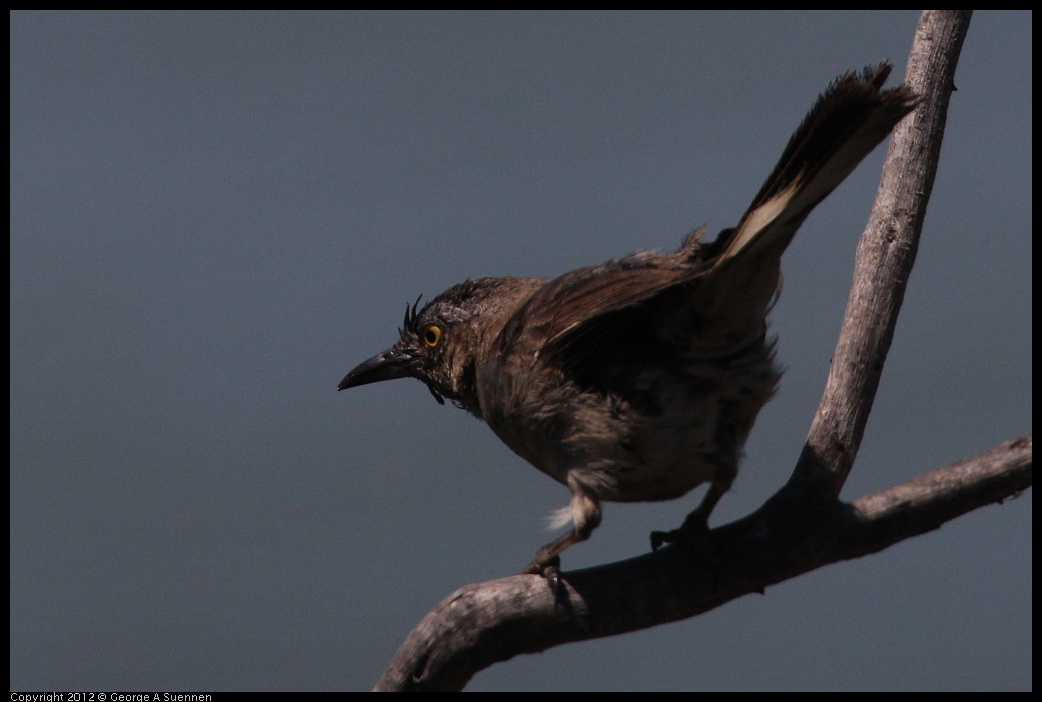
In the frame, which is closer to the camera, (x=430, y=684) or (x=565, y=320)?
(x=430, y=684)

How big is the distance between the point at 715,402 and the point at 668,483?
0.40 m

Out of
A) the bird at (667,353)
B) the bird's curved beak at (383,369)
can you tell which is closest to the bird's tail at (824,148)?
the bird at (667,353)

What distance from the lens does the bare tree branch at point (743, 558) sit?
3787mm

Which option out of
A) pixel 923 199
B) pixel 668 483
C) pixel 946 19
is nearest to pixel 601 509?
pixel 668 483

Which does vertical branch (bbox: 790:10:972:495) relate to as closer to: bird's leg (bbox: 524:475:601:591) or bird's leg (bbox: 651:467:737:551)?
bird's leg (bbox: 651:467:737:551)

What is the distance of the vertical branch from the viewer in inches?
175

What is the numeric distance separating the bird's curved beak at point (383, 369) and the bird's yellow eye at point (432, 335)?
0.17 metres

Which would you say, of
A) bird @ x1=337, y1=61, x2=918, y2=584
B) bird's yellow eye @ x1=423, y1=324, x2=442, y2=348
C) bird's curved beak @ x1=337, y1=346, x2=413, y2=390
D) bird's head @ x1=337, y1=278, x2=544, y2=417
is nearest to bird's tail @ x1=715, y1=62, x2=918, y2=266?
bird @ x1=337, y1=61, x2=918, y2=584

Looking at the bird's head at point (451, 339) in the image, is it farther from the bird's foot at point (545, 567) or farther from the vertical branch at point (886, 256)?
the vertical branch at point (886, 256)

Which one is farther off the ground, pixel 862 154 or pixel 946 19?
pixel 946 19

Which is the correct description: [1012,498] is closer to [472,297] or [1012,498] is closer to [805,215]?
[805,215]

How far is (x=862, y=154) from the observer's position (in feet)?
11.9

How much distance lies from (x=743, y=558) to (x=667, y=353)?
837mm

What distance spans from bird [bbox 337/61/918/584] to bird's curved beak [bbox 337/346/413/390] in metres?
0.96
